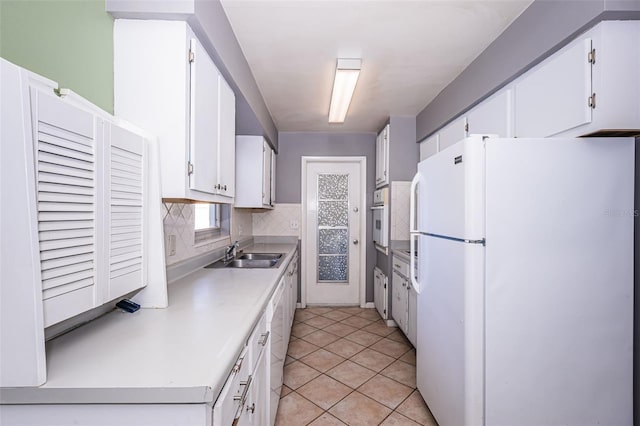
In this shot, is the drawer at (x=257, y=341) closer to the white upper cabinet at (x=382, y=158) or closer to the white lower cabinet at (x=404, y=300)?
the white lower cabinet at (x=404, y=300)

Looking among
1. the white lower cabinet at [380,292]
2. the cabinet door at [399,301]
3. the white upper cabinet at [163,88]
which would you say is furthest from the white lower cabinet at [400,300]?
the white upper cabinet at [163,88]

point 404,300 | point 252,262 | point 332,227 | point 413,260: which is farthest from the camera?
point 332,227

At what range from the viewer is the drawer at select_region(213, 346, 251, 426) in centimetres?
81

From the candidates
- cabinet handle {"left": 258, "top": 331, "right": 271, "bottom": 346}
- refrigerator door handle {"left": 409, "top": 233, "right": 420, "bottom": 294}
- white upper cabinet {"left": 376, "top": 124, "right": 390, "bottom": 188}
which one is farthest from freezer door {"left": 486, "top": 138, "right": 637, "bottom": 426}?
white upper cabinet {"left": 376, "top": 124, "right": 390, "bottom": 188}

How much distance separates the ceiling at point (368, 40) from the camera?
173 cm

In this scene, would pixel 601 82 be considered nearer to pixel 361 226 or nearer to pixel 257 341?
pixel 257 341

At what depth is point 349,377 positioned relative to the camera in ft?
8.14

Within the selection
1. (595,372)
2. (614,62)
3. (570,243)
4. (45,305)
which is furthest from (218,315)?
(614,62)

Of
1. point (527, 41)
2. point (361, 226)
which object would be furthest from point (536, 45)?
point (361, 226)

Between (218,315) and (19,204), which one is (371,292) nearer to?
(218,315)

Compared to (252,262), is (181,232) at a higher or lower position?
higher

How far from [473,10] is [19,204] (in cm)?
217

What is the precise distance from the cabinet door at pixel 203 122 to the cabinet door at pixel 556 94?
174 centimetres

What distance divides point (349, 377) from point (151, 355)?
1974 millimetres
